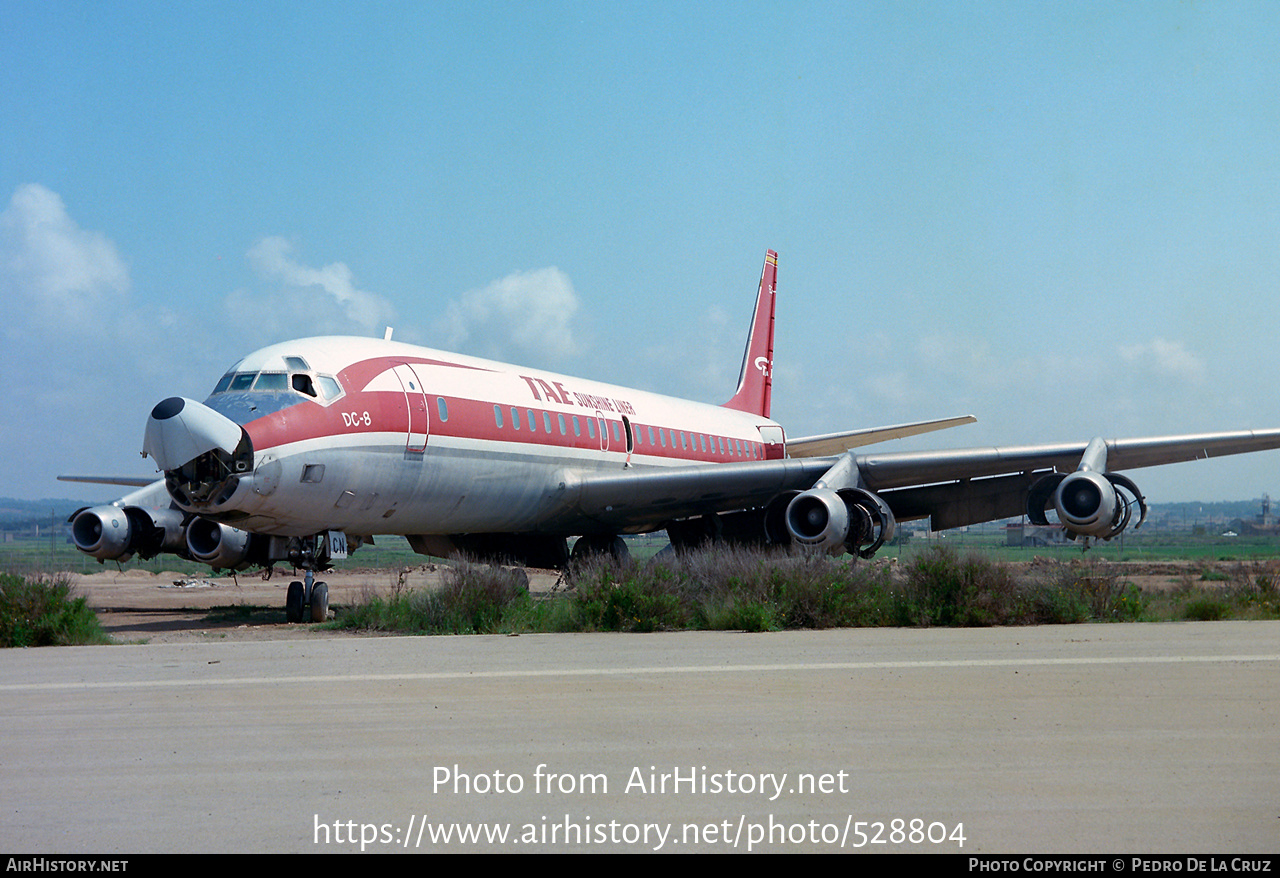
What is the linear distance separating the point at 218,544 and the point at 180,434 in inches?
222

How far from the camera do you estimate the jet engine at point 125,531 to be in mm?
18078

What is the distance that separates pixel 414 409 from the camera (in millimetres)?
15695

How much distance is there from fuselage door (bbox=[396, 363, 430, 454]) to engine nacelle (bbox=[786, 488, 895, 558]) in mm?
5676

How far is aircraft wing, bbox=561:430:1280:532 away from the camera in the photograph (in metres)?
18.4

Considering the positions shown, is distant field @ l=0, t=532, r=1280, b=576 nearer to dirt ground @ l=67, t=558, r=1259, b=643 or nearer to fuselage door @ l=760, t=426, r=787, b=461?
dirt ground @ l=67, t=558, r=1259, b=643

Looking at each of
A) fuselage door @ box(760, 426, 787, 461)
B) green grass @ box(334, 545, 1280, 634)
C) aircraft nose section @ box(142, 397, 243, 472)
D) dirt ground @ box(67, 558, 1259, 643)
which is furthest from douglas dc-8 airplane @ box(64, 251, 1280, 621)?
fuselage door @ box(760, 426, 787, 461)

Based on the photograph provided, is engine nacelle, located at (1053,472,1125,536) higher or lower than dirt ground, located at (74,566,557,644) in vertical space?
higher

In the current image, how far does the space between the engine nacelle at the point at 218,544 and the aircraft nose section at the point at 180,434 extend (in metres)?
5.11

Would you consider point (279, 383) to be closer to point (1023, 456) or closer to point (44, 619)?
point (44, 619)

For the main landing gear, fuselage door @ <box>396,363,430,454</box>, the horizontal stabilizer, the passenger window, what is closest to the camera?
the passenger window

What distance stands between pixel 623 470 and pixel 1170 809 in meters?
16.6

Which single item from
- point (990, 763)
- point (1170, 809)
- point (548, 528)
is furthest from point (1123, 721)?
point (548, 528)

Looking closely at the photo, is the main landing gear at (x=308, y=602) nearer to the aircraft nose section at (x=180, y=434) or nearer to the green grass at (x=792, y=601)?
the green grass at (x=792, y=601)
